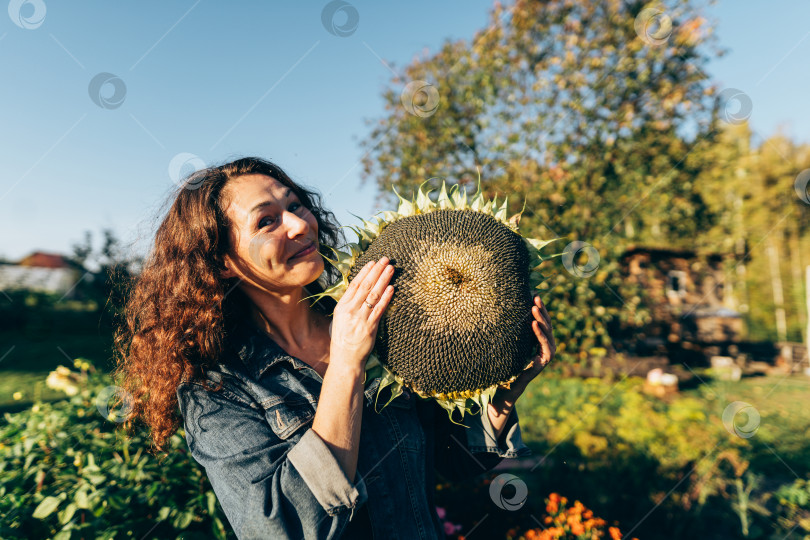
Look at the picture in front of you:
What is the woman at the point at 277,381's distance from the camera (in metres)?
1.68

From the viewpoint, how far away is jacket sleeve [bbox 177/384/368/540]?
163 centimetres

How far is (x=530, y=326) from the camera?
1980 mm

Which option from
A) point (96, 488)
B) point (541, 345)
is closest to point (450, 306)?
point (541, 345)

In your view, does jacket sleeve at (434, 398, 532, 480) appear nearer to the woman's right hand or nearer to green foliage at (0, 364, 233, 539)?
the woman's right hand

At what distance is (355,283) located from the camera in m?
1.77

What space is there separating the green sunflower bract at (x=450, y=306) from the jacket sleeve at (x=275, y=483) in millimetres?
368

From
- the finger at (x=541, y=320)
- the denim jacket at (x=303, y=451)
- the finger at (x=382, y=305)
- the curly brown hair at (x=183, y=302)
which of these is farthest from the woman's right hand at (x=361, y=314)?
the finger at (x=541, y=320)

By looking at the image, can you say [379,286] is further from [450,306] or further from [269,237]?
[269,237]

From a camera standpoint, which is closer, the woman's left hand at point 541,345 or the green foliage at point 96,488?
the woman's left hand at point 541,345

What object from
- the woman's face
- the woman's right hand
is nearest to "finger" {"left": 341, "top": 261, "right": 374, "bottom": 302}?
the woman's right hand

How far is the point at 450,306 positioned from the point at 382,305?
26 centimetres

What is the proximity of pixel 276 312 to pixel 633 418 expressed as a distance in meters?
6.44

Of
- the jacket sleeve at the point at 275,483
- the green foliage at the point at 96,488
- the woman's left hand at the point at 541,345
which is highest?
the woman's left hand at the point at 541,345

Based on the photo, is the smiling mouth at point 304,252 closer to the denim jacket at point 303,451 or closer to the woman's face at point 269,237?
the woman's face at point 269,237
